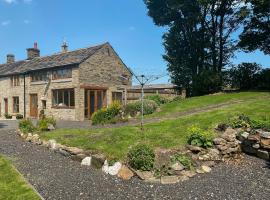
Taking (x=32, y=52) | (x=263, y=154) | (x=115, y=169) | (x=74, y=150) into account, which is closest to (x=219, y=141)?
(x=263, y=154)

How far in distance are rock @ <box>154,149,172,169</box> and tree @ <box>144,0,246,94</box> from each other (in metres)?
19.6

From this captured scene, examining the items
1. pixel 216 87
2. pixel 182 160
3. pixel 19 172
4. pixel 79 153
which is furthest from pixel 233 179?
pixel 216 87

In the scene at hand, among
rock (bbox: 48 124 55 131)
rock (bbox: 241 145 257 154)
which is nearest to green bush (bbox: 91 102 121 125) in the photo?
rock (bbox: 48 124 55 131)

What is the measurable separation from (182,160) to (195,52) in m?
23.7

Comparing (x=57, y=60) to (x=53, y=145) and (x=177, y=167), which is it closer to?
(x=53, y=145)

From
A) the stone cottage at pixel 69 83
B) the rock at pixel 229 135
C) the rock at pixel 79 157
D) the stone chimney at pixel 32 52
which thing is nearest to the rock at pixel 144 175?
the rock at pixel 79 157

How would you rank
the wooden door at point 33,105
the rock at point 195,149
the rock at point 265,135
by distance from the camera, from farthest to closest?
1. the wooden door at point 33,105
2. the rock at point 195,149
3. the rock at point 265,135

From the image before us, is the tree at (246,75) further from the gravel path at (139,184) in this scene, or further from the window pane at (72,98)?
the gravel path at (139,184)

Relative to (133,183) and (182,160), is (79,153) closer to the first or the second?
(133,183)

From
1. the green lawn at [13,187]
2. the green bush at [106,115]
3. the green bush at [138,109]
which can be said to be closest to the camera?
the green lawn at [13,187]

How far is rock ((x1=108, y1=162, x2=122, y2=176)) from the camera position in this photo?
367 inches

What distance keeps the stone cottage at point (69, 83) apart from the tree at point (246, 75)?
32.7ft

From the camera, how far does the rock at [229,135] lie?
1062cm

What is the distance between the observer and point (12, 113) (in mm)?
37531
